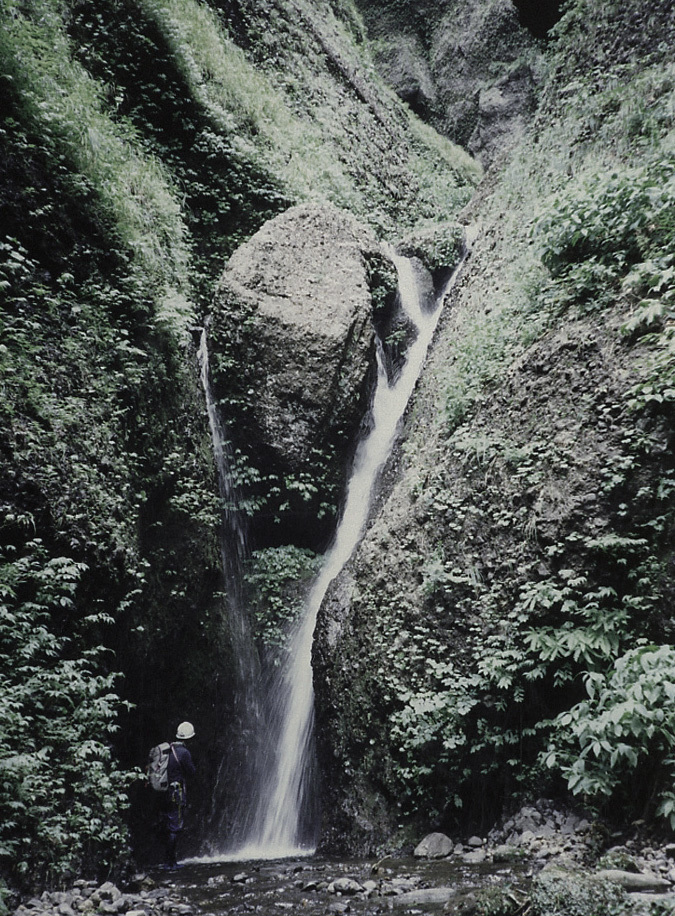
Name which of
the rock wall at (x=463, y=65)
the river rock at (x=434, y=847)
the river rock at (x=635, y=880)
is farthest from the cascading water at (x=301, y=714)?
the rock wall at (x=463, y=65)

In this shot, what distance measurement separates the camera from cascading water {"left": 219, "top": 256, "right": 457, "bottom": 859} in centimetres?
851

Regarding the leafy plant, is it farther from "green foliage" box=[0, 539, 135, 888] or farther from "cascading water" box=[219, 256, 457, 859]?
"green foliage" box=[0, 539, 135, 888]

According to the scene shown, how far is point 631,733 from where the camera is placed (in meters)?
5.07

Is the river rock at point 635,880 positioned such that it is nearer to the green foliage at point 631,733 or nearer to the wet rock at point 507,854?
the green foliage at point 631,733

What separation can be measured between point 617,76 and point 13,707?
43.2ft

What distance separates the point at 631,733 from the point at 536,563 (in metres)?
1.94

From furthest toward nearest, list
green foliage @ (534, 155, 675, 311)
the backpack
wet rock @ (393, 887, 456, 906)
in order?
1. the backpack
2. green foliage @ (534, 155, 675, 311)
3. wet rock @ (393, 887, 456, 906)

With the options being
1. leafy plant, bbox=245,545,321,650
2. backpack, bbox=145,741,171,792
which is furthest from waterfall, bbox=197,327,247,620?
backpack, bbox=145,741,171,792

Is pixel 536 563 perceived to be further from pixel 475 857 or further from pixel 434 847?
pixel 434 847

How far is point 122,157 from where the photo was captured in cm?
1064

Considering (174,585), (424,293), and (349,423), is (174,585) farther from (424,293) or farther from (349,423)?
(424,293)

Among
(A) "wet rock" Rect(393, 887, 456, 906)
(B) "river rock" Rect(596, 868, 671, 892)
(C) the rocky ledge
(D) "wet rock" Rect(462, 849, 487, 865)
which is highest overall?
(B) "river rock" Rect(596, 868, 671, 892)

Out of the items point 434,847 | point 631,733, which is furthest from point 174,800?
point 631,733

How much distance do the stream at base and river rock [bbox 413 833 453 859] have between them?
0.11 metres
